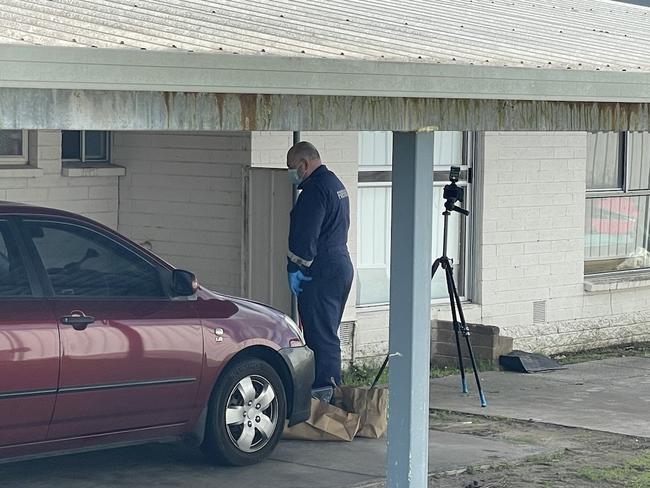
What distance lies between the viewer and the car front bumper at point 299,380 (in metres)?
9.16

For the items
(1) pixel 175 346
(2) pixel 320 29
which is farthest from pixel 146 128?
(1) pixel 175 346

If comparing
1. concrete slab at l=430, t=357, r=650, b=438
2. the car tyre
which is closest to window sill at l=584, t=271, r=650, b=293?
concrete slab at l=430, t=357, r=650, b=438

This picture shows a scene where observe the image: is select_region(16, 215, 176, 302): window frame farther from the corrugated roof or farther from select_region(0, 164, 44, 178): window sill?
select_region(0, 164, 44, 178): window sill

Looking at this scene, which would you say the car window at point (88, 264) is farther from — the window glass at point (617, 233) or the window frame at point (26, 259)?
the window glass at point (617, 233)

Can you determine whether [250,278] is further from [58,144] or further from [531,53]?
[531,53]

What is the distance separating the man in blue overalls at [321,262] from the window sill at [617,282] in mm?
4823

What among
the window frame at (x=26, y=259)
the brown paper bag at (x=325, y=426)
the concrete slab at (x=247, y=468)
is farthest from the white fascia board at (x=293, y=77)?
the brown paper bag at (x=325, y=426)

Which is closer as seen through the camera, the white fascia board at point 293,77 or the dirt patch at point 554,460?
the white fascia board at point 293,77

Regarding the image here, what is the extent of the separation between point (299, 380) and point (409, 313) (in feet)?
6.85

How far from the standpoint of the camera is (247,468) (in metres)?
8.82

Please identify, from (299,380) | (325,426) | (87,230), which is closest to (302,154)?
(299,380)

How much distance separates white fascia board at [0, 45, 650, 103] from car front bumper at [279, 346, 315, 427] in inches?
113

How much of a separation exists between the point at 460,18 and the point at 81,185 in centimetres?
418

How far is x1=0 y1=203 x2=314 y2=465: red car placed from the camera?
A: 302 inches
